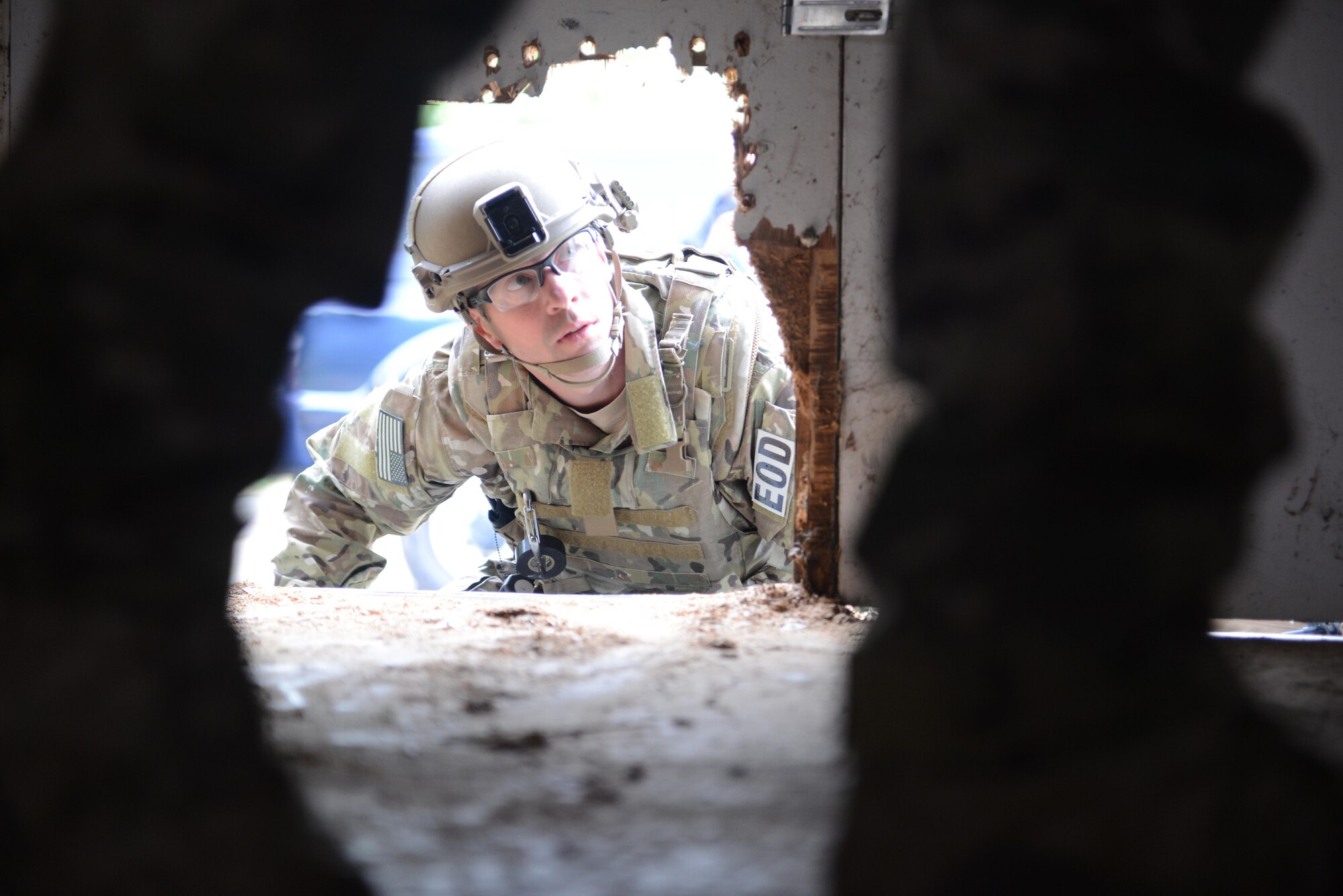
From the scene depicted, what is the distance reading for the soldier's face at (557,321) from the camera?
2.79 m

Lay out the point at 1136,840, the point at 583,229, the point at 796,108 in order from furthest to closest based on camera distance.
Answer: the point at 583,229 → the point at 796,108 → the point at 1136,840

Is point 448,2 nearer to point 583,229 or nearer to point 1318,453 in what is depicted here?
point 1318,453

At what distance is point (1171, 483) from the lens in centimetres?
67

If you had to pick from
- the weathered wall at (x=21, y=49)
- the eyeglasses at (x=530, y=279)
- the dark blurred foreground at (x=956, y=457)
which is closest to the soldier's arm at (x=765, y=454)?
the eyeglasses at (x=530, y=279)

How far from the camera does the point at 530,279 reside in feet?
9.05

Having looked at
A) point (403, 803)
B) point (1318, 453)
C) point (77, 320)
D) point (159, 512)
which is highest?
point (77, 320)

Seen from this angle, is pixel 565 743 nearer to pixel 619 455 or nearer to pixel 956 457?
pixel 956 457

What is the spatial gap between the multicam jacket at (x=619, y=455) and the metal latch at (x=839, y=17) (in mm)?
1433

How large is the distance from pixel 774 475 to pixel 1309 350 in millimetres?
1297

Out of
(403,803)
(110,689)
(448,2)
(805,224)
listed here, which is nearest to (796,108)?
(805,224)

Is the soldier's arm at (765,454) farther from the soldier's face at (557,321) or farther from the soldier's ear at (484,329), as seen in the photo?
the soldier's ear at (484,329)

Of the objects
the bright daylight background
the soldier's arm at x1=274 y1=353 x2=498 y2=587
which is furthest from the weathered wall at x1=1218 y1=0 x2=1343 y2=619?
the bright daylight background

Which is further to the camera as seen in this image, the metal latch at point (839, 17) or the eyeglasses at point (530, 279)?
the eyeglasses at point (530, 279)

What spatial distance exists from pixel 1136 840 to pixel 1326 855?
0.14 m
